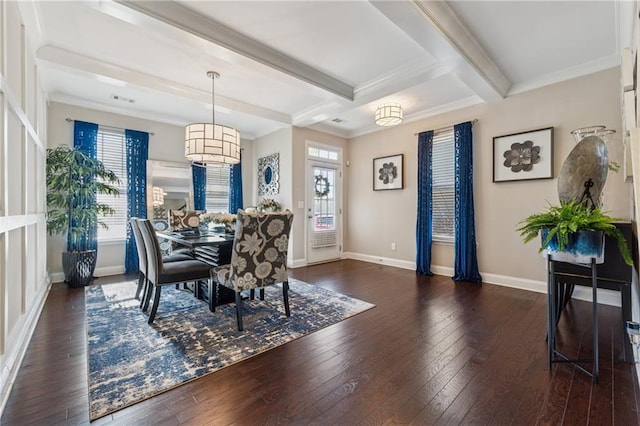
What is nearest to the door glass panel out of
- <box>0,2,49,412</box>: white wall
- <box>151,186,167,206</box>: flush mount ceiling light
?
<box>151,186,167,206</box>: flush mount ceiling light

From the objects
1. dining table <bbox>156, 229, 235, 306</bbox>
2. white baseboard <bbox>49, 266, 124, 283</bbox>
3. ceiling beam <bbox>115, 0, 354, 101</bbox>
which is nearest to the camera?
ceiling beam <bbox>115, 0, 354, 101</bbox>

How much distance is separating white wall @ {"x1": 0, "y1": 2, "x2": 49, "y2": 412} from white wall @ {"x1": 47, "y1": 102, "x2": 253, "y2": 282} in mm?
1222

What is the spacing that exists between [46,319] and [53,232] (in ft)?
5.11

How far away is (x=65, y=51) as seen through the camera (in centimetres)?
294

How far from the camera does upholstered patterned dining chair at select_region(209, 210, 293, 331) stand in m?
2.43

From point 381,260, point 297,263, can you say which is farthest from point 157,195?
point 381,260

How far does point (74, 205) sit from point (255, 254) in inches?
127

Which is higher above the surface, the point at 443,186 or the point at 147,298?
the point at 443,186

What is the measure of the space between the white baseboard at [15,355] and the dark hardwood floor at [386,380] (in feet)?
0.17

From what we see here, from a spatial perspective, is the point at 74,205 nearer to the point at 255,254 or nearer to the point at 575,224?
the point at 255,254

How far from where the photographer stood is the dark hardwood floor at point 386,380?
148 cm

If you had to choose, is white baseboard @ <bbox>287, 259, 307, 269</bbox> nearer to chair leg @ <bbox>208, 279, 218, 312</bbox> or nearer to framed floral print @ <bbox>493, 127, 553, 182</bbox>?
chair leg @ <bbox>208, 279, 218, 312</bbox>

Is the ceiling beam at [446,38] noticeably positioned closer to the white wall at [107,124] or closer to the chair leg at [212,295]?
the chair leg at [212,295]

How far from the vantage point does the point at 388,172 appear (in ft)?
17.4
